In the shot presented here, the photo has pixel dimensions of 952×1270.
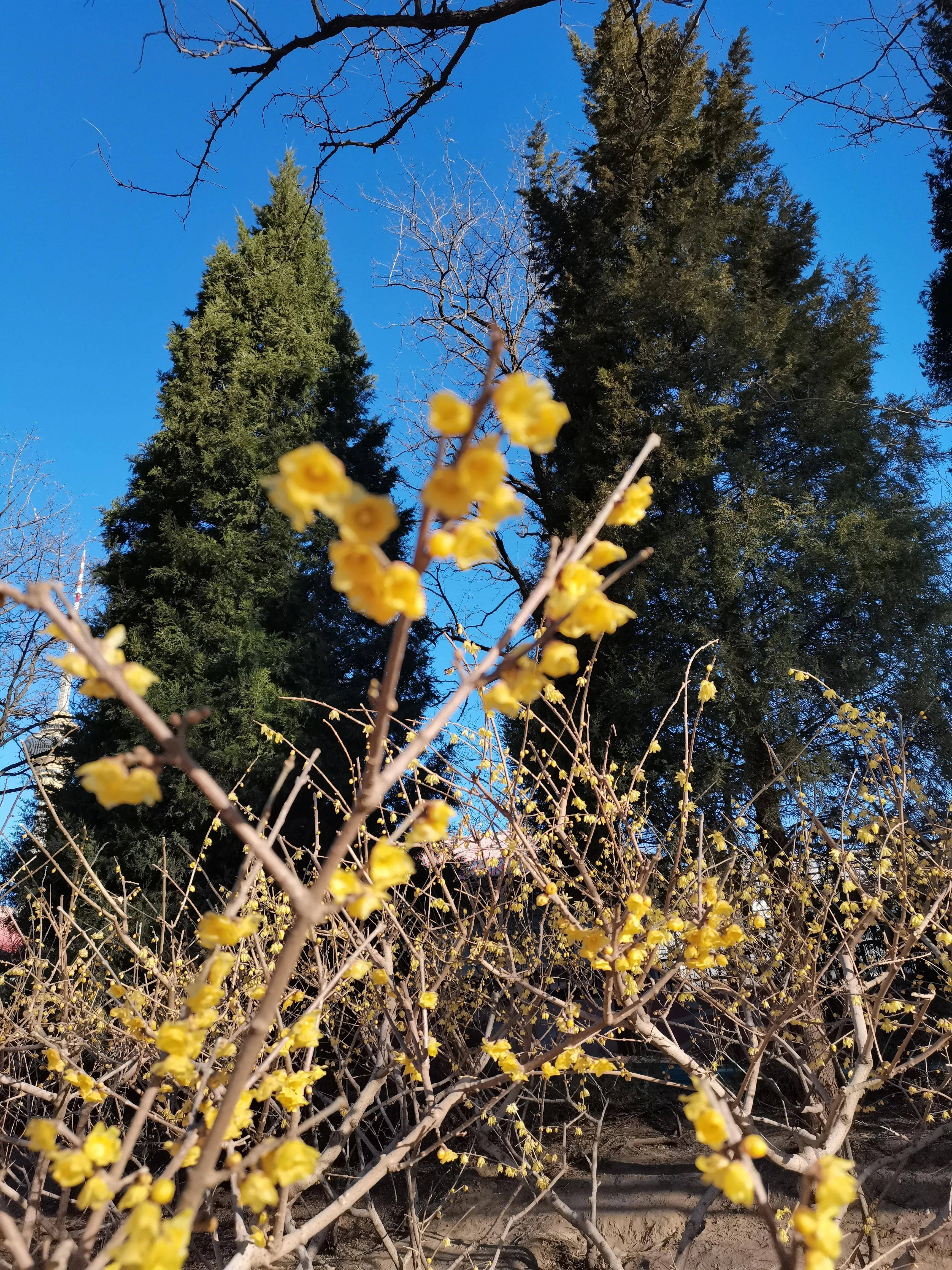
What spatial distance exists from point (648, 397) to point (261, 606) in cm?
442

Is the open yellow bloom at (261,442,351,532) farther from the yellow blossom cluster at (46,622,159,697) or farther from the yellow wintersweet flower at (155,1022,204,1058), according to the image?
the yellow wintersweet flower at (155,1022,204,1058)

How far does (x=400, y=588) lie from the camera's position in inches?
28.5

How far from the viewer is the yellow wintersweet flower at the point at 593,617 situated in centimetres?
85

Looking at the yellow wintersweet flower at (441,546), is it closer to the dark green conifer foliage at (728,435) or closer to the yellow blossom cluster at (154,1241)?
the yellow blossom cluster at (154,1241)

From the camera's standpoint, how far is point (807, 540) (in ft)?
21.8

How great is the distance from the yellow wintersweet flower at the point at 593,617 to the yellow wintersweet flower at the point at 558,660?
0.07 ft

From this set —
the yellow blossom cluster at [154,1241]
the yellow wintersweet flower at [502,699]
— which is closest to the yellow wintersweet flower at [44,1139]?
the yellow blossom cluster at [154,1241]

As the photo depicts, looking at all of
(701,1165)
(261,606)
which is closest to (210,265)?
(261,606)

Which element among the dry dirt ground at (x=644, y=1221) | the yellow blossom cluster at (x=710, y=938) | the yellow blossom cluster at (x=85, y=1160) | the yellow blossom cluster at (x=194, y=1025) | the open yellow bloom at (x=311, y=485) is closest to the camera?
the open yellow bloom at (x=311, y=485)

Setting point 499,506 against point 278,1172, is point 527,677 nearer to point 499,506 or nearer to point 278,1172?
point 499,506

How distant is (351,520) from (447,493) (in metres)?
0.09

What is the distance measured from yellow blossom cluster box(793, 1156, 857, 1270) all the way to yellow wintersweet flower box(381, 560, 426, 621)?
724 millimetres

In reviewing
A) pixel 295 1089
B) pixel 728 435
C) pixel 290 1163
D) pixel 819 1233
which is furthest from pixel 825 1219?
pixel 728 435

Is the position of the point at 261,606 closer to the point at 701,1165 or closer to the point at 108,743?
the point at 108,743
